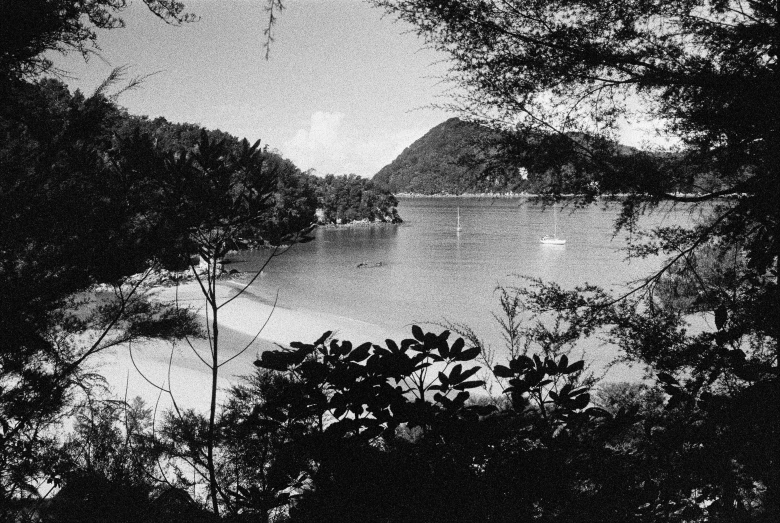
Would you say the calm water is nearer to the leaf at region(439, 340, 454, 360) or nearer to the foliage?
the leaf at region(439, 340, 454, 360)

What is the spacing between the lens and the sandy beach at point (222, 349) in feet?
36.5

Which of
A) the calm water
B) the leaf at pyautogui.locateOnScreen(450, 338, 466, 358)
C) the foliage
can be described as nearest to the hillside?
the leaf at pyautogui.locateOnScreen(450, 338, 466, 358)

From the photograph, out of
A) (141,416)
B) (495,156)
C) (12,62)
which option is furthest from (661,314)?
(12,62)

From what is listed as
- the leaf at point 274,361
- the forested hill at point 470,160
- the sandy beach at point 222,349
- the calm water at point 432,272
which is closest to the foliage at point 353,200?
the calm water at point 432,272

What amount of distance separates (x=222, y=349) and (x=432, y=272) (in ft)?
66.5

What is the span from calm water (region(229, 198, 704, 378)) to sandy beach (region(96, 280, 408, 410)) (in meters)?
1.81

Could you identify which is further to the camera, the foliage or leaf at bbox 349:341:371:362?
the foliage

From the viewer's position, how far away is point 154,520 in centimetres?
185

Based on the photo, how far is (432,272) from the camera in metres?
34.5

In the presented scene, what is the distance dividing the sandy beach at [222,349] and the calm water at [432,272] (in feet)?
5.93

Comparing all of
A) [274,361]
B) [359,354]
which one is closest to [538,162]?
[359,354]

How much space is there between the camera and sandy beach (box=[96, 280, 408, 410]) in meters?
11.1

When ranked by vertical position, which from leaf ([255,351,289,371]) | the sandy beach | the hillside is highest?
the hillside

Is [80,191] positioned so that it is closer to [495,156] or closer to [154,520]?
[154,520]
